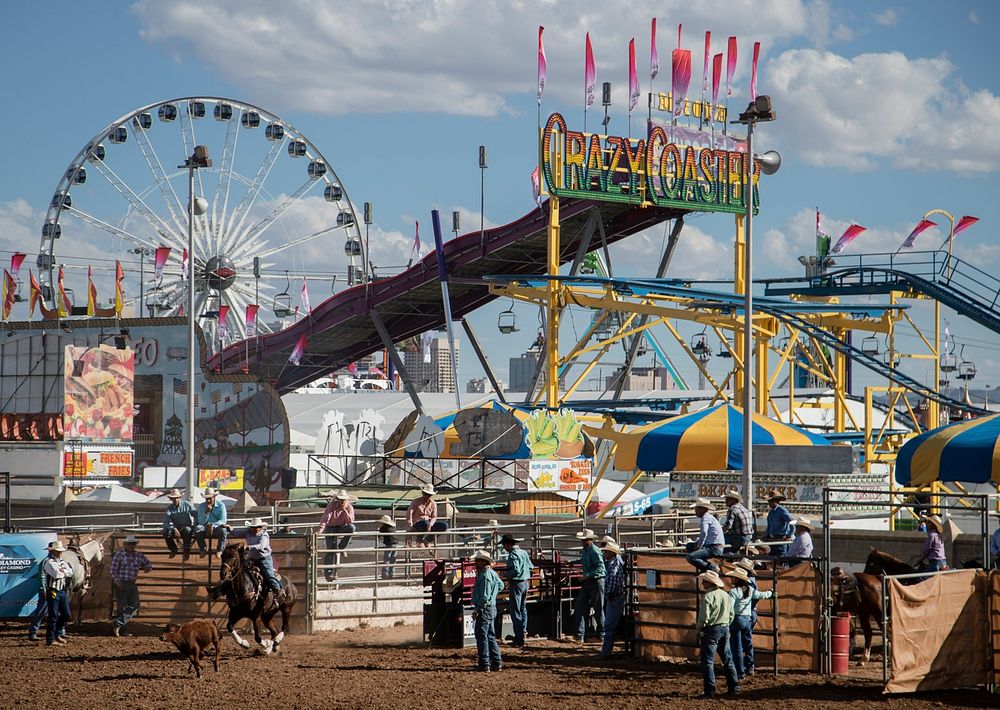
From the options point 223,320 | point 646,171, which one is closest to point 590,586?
point 646,171

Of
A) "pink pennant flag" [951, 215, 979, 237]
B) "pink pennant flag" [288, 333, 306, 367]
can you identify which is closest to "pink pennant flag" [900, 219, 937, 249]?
"pink pennant flag" [951, 215, 979, 237]

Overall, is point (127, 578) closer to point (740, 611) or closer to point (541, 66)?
point (740, 611)

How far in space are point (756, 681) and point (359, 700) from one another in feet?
16.0

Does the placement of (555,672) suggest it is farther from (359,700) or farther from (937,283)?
(937,283)

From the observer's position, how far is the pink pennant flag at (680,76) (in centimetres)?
4719

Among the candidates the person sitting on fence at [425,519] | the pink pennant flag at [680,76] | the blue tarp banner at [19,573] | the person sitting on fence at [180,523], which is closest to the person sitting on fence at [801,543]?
the person sitting on fence at [425,519]

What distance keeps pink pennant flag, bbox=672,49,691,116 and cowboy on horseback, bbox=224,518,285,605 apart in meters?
31.8

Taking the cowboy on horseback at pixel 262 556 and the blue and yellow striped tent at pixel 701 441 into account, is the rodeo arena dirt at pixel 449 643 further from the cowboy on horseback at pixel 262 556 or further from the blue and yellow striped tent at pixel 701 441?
the blue and yellow striped tent at pixel 701 441

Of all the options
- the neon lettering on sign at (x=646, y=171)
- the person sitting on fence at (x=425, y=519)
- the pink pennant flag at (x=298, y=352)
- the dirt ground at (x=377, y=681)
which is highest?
the neon lettering on sign at (x=646, y=171)

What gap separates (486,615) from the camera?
17266mm

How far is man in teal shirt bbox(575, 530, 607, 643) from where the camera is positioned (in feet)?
64.9

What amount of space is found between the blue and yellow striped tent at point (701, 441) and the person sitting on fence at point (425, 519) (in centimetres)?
514

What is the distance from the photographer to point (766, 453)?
26.5 metres

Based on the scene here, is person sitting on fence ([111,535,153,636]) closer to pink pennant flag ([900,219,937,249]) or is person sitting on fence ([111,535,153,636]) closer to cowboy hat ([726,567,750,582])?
cowboy hat ([726,567,750,582])
